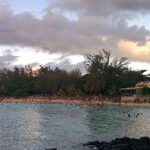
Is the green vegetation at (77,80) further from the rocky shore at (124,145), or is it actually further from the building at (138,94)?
the rocky shore at (124,145)

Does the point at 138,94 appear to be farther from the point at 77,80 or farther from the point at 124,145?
the point at 124,145

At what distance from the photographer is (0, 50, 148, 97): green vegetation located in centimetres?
14312

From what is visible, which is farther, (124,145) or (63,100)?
(63,100)

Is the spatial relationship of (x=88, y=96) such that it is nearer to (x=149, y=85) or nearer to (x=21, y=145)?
(x=149, y=85)

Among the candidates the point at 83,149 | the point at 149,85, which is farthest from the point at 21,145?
the point at 149,85

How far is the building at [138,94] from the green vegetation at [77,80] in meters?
5.23

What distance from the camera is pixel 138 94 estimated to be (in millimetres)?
125375

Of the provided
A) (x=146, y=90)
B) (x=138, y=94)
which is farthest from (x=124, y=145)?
(x=146, y=90)

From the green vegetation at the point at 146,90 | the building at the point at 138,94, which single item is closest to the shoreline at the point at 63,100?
the building at the point at 138,94

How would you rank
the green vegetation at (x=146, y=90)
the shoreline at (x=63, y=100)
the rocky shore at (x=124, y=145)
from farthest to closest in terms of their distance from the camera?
1. the green vegetation at (x=146, y=90)
2. the shoreline at (x=63, y=100)
3. the rocky shore at (x=124, y=145)

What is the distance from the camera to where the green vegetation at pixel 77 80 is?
14312cm

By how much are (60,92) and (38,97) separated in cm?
768

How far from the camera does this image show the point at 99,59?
14988 centimetres

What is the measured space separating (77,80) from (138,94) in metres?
35.5
